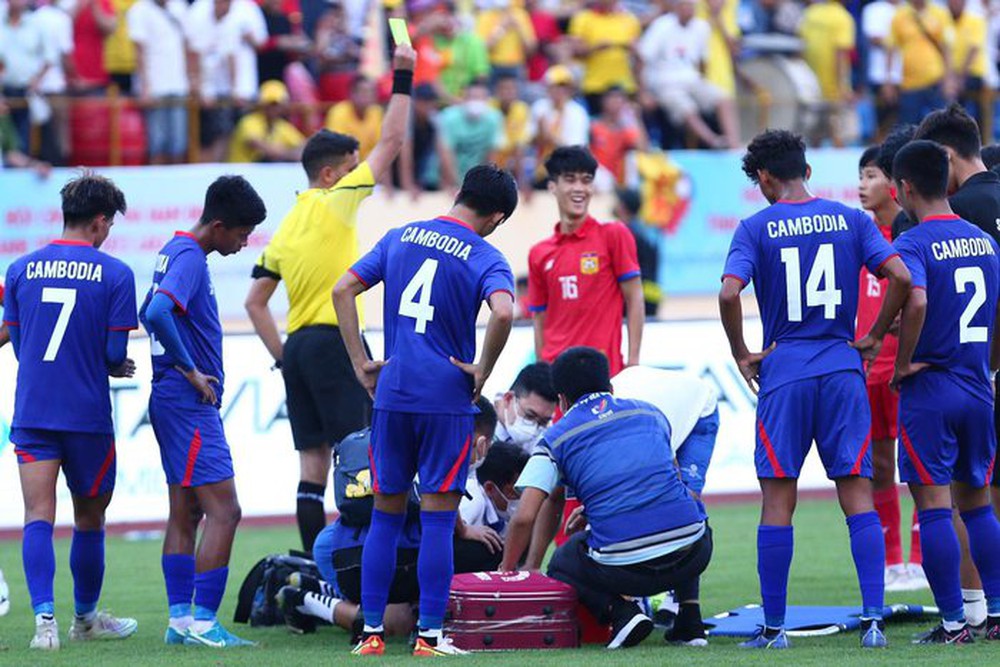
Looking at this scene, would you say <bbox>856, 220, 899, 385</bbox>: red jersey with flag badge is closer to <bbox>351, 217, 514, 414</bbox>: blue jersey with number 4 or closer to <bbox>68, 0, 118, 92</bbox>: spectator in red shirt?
<bbox>351, 217, 514, 414</bbox>: blue jersey with number 4

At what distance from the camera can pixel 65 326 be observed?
8648mm

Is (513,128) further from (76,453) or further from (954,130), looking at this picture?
(76,453)

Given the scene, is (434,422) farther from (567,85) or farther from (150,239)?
(567,85)

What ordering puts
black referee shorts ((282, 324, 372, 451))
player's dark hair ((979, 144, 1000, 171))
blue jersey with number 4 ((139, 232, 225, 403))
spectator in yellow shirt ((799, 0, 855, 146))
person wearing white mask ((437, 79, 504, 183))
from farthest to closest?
spectator in yellow shirt ((799, 0, 855, 146))
person wearing white mask ((437, 79, 504, 183))
black referee shorts ((282, 324, 372, 451))
player's dark hair ((979, 144, 1000, 171))
blue jersey with number 4 ((139, 232, 225, 403))

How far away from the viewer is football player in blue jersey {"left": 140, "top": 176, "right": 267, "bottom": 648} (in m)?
8.74

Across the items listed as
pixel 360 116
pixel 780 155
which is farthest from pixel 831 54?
pixel 780 155

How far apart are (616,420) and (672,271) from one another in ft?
41.4

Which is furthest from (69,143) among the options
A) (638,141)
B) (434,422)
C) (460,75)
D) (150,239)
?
(434,422)

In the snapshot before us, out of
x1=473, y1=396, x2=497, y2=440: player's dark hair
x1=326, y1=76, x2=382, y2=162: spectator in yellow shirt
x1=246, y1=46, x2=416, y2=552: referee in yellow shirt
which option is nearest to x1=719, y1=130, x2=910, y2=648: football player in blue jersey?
x1=473, y1=396, x2=497, y2=440: player's dark hair

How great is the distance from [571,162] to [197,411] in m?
3.05

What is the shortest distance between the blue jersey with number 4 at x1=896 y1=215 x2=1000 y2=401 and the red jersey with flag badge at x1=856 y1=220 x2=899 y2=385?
4.88 ft

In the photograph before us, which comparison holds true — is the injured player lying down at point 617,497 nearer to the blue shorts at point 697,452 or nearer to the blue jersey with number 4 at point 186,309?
the blue shorts at point 697,452

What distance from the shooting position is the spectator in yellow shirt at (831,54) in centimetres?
2192

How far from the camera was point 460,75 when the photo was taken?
64.2 feet
